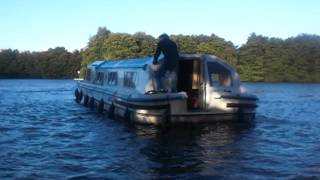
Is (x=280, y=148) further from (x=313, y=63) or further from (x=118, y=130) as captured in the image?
(x=313, y=63)

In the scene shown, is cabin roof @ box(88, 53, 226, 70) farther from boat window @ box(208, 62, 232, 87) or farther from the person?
the person

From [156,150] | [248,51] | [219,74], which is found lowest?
[156,150]

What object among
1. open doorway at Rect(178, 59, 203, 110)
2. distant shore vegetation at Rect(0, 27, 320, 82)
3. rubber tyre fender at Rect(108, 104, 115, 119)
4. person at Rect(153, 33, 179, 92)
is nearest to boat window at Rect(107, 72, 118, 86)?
rubber tyre fender at Rect(108, 104, 115, 119)

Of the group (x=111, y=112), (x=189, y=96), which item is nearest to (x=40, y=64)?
(x=111, y=112)

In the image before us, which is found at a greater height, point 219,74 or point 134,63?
point 134,63

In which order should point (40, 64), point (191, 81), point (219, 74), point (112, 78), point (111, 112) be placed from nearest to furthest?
point (219, 74)
point (191, 81)
point (111, 112)
point (112, 78)
point (40, 64)

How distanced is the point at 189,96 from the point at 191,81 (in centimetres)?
70

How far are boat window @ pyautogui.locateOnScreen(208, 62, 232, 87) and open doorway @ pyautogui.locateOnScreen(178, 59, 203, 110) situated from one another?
50 centimetres

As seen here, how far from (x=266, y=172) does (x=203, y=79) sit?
10.1 meters

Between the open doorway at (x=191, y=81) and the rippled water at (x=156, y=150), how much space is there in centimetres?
133

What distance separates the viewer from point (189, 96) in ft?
76.7

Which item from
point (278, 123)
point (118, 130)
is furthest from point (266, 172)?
point (278, 123)

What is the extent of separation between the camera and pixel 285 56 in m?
122

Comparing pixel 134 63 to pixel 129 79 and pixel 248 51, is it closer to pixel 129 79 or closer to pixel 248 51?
pixel 129 79
